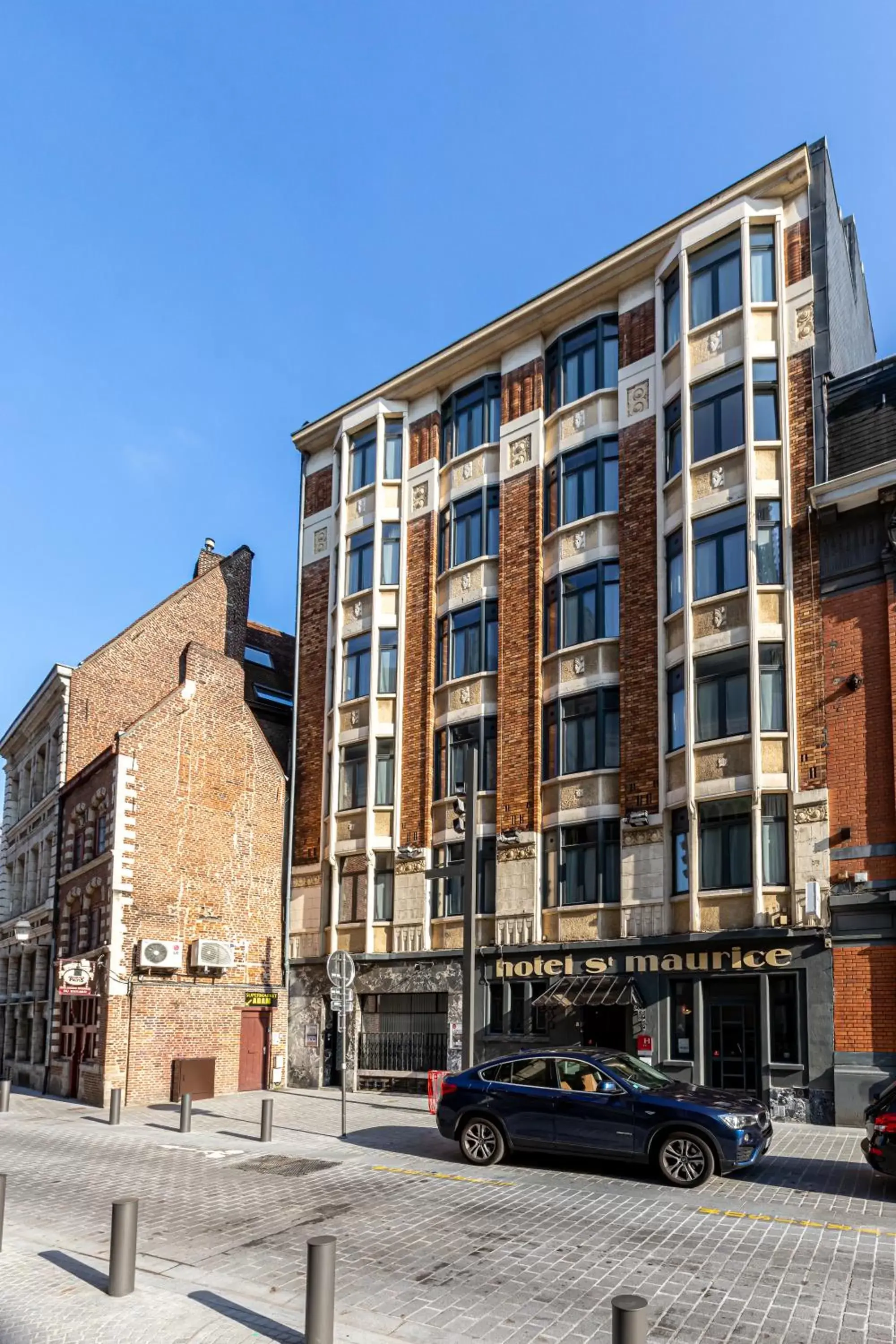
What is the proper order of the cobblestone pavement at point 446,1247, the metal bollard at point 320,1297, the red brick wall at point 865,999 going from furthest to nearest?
the red brick wall at point 865,999, the cobblestone pavement at point 446,1247, the metal bollard at point 320,1297

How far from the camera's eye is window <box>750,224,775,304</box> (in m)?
22.8

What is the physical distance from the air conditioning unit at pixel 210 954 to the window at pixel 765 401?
16660 mm

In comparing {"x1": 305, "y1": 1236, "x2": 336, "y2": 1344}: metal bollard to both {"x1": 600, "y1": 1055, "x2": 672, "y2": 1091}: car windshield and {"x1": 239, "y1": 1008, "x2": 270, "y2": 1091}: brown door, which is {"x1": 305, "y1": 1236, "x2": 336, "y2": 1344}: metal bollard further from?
{"x1": 239, "y1": 1008, "x2": 270, "y2": 1091}: brown door

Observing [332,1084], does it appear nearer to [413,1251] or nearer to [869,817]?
[869,817]

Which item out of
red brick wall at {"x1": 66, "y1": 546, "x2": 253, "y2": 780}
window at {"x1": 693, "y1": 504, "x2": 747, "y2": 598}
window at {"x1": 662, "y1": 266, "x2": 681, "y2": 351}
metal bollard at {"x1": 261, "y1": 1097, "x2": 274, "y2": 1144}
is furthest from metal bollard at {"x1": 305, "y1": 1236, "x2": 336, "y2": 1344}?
red brick wall at {"x1": 66, "y1": 546, "x2": 253, "y2": 780}

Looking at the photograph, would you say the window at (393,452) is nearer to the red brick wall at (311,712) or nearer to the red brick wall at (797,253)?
the red brick wall at (311,712)

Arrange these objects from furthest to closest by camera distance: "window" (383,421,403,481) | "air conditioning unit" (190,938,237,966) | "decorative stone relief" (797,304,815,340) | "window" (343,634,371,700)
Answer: "window" (383,421,403,481)
"window" (343,634,371,700)
"air conditioning unit" (190,938,237,966)
"decorative stone relief" (797,304,815,340)

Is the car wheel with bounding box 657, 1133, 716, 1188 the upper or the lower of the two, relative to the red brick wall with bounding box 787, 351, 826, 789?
lower

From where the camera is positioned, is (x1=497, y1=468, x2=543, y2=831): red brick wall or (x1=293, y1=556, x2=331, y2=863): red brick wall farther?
(x1=293, y1=556, x2=331, y2=863): red brick wall

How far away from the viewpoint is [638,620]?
2380 centimetres

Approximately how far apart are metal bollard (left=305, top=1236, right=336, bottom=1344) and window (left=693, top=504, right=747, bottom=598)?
54.0 ft

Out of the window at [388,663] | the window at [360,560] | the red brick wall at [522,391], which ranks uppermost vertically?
the red brick wall at [522,391]

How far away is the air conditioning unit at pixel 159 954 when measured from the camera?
25.5 metres

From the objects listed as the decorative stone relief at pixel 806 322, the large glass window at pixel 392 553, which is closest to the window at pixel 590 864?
the large glass window at pixel 392 553
